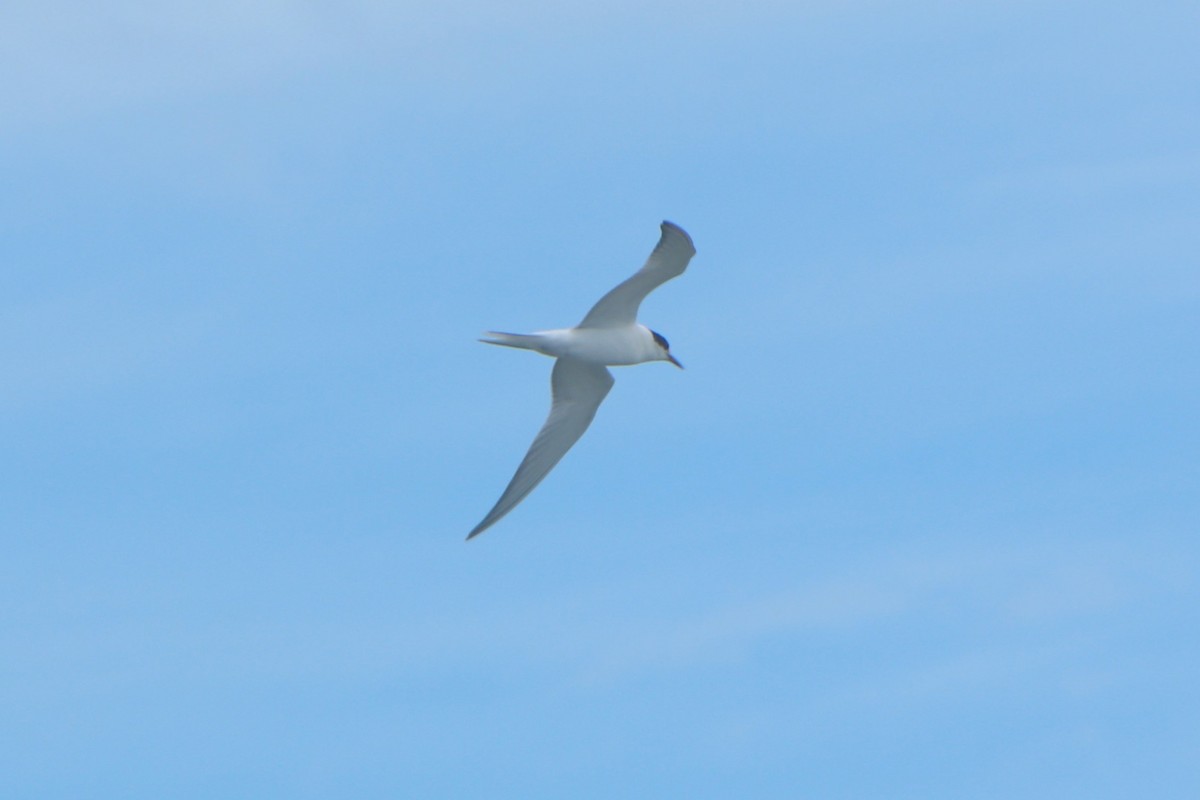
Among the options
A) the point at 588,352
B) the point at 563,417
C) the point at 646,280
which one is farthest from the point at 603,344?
the point at 563,417

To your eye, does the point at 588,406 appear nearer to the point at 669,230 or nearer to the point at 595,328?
the point at 595,328

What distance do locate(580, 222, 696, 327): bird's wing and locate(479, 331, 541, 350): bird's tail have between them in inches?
26.1

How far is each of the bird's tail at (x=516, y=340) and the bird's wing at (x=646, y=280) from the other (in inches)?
26.1

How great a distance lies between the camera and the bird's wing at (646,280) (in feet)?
62.8

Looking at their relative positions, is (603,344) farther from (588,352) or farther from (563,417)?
(563,417)

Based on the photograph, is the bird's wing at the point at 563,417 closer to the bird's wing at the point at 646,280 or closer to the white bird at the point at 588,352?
the white bird at the point at 588,352

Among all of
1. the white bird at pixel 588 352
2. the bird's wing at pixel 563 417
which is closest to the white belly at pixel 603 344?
the white bird at pixel 588 352

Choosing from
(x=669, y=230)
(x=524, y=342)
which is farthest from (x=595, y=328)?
(x=669, y=230)

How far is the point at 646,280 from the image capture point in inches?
786

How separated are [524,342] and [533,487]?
7.58 feet

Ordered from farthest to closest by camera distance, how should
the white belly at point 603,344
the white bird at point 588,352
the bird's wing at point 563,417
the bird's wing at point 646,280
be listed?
1. the bird's wing at point 563,417
2. the white belly at point 603,344
3. the white bird at point 588,352
4. the bird's wing at point 646,280

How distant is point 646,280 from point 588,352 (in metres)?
1.42

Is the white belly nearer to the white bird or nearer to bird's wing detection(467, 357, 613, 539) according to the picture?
the white bird

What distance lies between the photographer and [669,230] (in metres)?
19.0
